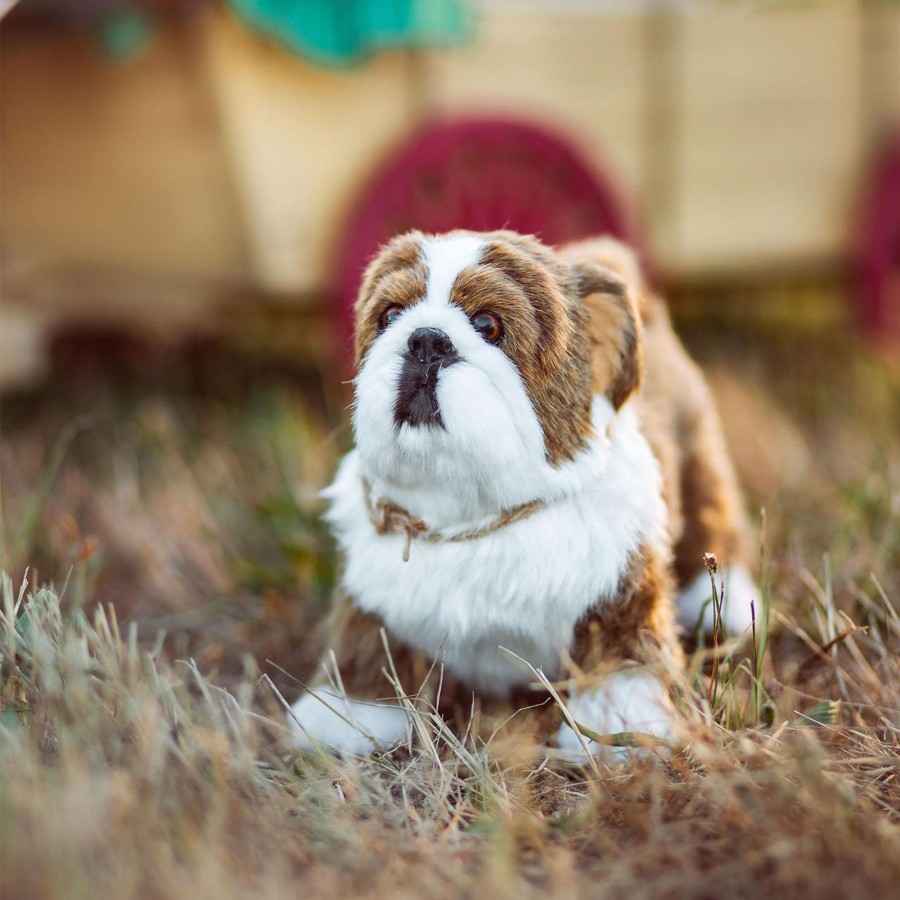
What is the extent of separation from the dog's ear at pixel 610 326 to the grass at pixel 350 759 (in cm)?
40

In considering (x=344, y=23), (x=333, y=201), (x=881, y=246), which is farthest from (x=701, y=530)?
(x=881, y=246)

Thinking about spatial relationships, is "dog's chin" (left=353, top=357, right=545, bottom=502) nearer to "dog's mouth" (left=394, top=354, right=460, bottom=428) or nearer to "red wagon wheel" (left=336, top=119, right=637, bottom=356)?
"dog's mouth" (left=394, top=354, right=460, bottom=428)

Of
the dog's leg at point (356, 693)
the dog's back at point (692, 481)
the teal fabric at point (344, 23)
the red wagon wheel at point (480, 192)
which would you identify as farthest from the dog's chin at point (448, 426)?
the teal fabric at point (344, 23)

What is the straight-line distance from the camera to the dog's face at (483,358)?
1.36 metres

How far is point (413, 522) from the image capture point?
149 cm

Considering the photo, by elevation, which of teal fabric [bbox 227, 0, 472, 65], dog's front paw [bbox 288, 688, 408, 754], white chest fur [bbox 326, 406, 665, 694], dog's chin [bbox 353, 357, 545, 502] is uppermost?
teal fabric [bbox 227, 0, 472, 65]

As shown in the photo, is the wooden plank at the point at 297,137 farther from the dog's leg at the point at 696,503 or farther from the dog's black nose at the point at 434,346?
the dog's black nose at the point at 434,346

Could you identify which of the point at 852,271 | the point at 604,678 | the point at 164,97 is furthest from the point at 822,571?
the point at 164,97

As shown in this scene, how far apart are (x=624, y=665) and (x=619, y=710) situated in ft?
0.21

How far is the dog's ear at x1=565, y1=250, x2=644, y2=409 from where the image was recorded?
1.51m

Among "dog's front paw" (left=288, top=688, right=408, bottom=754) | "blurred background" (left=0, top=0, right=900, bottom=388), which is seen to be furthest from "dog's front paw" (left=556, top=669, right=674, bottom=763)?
"blurred background" (left=0, top=0, right=900, bottom=388)

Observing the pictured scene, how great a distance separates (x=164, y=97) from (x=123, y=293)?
56cm

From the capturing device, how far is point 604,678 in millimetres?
1490

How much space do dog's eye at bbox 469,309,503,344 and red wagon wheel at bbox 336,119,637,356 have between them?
3.89 feet
